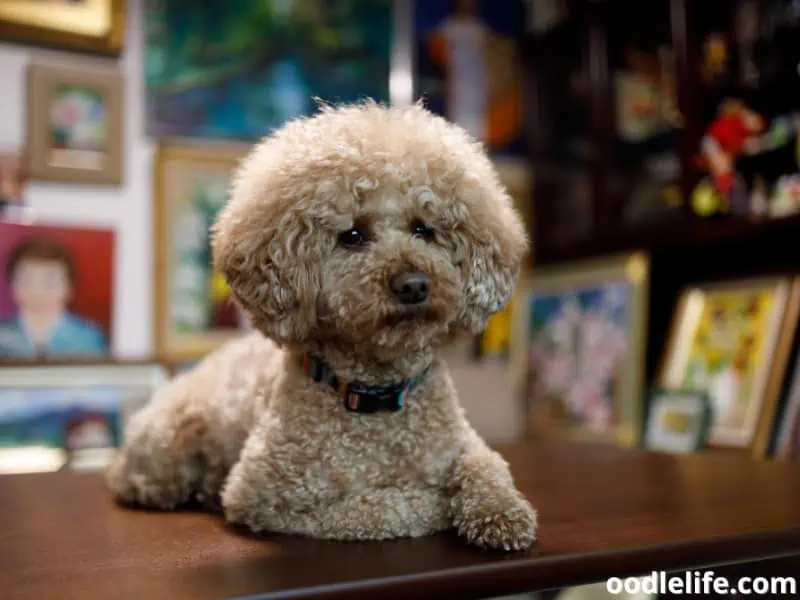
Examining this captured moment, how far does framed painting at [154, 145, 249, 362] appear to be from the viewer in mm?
1962

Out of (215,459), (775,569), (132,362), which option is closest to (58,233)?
(132,362)

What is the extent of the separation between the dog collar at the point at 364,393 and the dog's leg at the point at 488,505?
82 mm

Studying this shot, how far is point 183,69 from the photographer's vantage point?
2014 millimetres

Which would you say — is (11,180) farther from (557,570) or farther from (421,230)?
(557,570)

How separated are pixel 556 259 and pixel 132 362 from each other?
122cm

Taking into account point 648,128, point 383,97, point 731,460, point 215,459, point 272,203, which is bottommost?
point 731,460

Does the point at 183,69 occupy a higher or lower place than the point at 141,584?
higher

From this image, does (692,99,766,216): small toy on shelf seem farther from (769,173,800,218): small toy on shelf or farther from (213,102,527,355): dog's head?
(213,102,527,355): dog's head

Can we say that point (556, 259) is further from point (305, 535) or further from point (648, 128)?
point (305, 535)

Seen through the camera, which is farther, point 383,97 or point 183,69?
point 383,97

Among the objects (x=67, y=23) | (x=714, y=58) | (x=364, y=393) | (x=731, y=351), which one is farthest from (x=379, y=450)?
(x=67, y=23)

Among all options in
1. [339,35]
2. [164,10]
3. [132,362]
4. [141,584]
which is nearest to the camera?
[141,584]

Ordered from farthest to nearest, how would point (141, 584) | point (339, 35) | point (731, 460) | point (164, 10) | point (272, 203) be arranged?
point (339, 35)
point (164, 10)
point (731, 460)
point (272, 203)
point (141, 584)

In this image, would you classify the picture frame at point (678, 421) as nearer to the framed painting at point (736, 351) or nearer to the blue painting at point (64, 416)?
the framed painting at point (736, 351)
